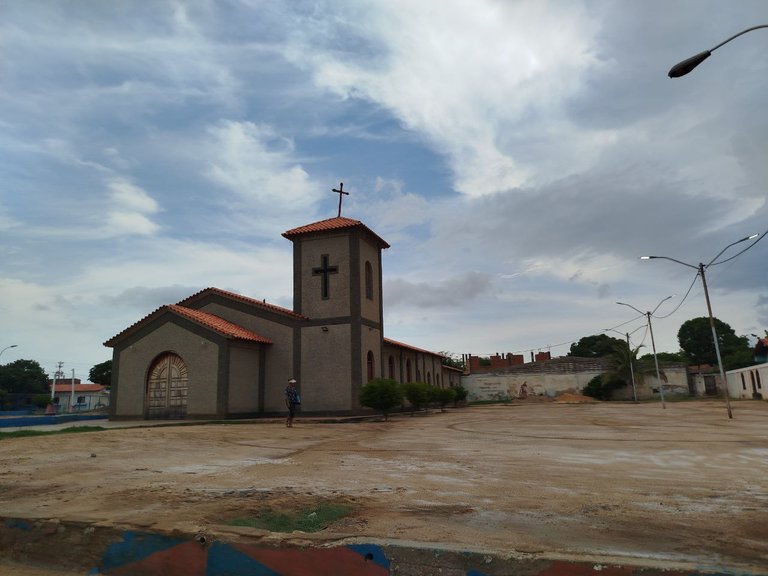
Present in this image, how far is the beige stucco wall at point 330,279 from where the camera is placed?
88.8 feet

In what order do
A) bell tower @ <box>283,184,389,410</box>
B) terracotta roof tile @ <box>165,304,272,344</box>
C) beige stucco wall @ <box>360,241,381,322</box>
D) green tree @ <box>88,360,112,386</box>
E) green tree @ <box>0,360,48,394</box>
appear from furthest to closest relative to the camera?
green tree @ <box>0,360,48,394</box> < green tree @ <box>88,360,112,386</box> < beige stucco wall @ <box>360,241,381,322</box> < bell tower @ <box>283,184,389,410</box> < terracotta roof tile @ <box>165,304,272,344</box>

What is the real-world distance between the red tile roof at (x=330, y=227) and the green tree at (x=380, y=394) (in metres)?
7.96

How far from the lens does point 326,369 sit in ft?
86.4

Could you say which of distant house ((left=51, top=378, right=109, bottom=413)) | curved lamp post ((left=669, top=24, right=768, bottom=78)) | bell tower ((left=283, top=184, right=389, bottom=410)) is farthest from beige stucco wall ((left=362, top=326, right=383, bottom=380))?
distant house ((left=51, top=378, right=109, bottom=413))

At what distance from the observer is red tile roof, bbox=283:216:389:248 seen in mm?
27609

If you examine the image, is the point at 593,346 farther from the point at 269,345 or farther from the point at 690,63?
the point at 690,63

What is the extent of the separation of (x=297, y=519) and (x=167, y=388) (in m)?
22.2

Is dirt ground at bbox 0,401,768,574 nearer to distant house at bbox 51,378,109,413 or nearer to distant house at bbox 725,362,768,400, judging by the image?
distant house at bbox 725,362,768,400

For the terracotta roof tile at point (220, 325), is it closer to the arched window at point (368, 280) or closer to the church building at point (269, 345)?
the church building at point (269, 345)

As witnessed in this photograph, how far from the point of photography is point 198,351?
24562mm

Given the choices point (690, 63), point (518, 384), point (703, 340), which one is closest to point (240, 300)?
point (690, 63)

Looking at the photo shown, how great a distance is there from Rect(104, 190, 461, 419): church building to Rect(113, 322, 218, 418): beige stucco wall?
0.15ft

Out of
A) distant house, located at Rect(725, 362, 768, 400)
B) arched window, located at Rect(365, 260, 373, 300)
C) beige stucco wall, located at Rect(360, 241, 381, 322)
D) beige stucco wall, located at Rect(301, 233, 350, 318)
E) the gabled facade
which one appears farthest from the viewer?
distant house, located at Rect(725, 362, 768, 400)

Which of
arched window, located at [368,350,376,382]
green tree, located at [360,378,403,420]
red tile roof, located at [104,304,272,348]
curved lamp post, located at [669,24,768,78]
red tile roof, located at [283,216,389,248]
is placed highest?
red tile roof, located at [283,216,389,248]
